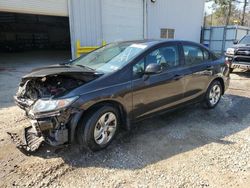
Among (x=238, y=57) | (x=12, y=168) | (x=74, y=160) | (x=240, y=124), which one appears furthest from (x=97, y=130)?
(x=238, y=57)

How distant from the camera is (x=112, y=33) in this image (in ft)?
37.4

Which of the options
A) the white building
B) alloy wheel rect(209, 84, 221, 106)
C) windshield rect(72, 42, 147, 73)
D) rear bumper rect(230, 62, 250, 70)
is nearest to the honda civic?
windshield rect(72, 42, 147, 73)

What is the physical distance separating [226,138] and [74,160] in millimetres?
2483

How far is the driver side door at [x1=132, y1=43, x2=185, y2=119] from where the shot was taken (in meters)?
3.64

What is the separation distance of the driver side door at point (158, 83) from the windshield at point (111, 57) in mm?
213

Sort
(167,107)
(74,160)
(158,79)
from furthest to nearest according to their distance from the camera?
(167,107)
(158,79)
(74,160)

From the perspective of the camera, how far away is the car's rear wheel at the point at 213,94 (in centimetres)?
510

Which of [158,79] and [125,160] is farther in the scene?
[158,79]

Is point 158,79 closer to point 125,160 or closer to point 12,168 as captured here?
point 125,160

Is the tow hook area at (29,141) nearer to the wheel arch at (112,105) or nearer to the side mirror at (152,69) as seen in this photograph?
the wheel arch at (112,105)

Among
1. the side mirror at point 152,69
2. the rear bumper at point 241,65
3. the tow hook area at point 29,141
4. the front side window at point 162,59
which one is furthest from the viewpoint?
the rear bumper at point 241,65

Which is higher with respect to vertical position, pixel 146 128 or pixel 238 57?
pixel 238 57

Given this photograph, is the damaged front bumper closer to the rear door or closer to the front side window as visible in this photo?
the front side window

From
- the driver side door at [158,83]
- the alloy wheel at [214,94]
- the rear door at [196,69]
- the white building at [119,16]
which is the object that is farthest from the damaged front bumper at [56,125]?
the white building at [119,16]
